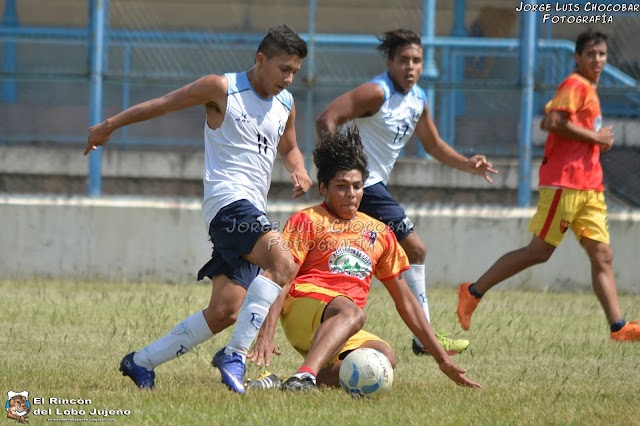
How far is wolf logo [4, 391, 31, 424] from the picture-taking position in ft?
17.2

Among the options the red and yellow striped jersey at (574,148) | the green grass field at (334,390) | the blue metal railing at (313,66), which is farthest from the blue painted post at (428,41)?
the red and yellow striped jersey at (574,148)

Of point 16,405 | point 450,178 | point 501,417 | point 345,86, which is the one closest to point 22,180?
point 345,86

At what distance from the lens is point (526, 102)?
440 inches

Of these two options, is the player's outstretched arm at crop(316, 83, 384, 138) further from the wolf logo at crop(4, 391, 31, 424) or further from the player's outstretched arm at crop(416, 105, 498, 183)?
the wolf logo at crop(4, 391, 31, 424)

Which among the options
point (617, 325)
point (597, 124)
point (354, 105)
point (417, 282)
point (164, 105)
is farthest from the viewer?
point (597, 124)

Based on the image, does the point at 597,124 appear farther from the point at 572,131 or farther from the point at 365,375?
the point at 365,375

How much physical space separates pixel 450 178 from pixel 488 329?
3279 millimetres

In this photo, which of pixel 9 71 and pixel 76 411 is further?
pixel 9 71

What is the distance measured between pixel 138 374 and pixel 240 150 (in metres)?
1.32

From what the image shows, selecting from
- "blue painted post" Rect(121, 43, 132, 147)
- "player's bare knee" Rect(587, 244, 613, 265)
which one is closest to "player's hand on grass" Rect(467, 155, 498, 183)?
"player's bare knee" Rect(587, 244, 613, 265)

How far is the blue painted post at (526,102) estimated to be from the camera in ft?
36.5

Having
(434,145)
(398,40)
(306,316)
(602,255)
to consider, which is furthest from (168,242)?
(306,316)

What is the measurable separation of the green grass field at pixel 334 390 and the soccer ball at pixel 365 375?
0.26 feet

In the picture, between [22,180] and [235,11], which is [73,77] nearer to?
[22,180]
